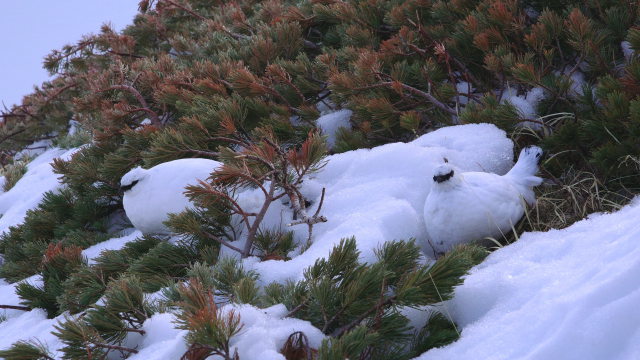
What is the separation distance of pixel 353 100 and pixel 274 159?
1.21m

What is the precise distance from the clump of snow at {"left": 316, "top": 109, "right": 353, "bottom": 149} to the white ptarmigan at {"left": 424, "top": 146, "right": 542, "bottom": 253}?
1.53 m

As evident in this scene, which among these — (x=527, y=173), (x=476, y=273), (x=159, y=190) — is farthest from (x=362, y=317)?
(x=159, y=190)

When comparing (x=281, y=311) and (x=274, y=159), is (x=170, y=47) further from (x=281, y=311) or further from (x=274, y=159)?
(x=281, y=311)

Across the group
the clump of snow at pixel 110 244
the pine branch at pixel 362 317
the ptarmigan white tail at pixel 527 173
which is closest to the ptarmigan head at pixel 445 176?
the ptarmigan white tail at pixel 527 173

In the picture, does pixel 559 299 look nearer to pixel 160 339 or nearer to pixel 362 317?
pixel 362 317

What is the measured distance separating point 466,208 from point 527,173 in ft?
1.62

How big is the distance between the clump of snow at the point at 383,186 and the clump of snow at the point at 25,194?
2.84 m

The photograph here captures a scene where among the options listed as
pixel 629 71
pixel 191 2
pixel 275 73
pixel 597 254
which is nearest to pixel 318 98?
A: pixel 275 73

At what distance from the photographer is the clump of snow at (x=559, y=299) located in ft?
5.13

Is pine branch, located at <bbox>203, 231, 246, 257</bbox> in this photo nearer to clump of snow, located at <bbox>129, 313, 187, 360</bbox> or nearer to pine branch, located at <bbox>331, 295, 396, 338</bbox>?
clump of snow, located at <bbox>129, 313, 187, 360</bbox>

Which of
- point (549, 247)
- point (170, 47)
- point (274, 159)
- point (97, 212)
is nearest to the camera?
point (549, 247)

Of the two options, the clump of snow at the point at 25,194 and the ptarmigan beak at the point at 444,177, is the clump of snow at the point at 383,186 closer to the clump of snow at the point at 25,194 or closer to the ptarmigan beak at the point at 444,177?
the ptarmigan beak at the point at 444,177

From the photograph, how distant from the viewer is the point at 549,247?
230cm

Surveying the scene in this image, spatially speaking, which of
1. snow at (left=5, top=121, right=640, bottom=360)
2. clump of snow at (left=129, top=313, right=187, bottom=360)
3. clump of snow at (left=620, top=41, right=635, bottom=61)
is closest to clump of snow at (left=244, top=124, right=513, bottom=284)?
snow at (left=5, top=121, right=640, bottom=360)
